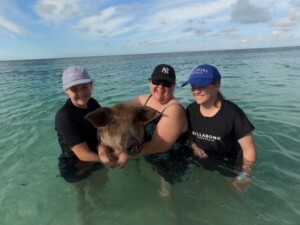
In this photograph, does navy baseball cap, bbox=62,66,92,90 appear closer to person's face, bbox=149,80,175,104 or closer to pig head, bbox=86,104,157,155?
pig head, bbox=86,104,157,155

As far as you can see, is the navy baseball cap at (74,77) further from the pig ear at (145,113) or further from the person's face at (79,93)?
the pig ear at (145,113)

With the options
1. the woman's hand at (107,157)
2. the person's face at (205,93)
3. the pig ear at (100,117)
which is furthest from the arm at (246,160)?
the pig ear at (100,117)

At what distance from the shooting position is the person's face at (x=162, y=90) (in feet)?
17.8

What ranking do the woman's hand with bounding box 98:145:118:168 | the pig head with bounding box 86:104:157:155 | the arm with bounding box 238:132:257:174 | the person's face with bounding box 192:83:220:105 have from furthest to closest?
the person's face with bounding box 192:83:220:105
the arm with bounding box 238:132:257:174
the woman's hand with bounding box 98:145:118:168
the pig head with bounding box 86:104:157:155

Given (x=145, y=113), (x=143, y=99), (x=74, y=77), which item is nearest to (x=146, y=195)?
(x=143, y=99)

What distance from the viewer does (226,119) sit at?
5.48 meters

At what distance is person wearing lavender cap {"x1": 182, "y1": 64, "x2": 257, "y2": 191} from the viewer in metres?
5.42

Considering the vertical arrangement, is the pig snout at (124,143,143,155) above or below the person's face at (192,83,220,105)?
below

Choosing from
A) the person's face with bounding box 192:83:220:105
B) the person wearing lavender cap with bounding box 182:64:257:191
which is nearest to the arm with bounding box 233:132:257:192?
the person wearing lavender cap with bounding box 182:64:257:191

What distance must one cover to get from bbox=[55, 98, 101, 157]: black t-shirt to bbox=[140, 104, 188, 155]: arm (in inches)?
41.8

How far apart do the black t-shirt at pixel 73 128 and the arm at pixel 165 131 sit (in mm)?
1061

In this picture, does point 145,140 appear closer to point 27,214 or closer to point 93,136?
point 93,136

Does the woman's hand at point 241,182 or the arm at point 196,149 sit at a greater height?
the arm at point 196,149

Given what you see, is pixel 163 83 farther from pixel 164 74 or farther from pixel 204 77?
pixel 204 77
